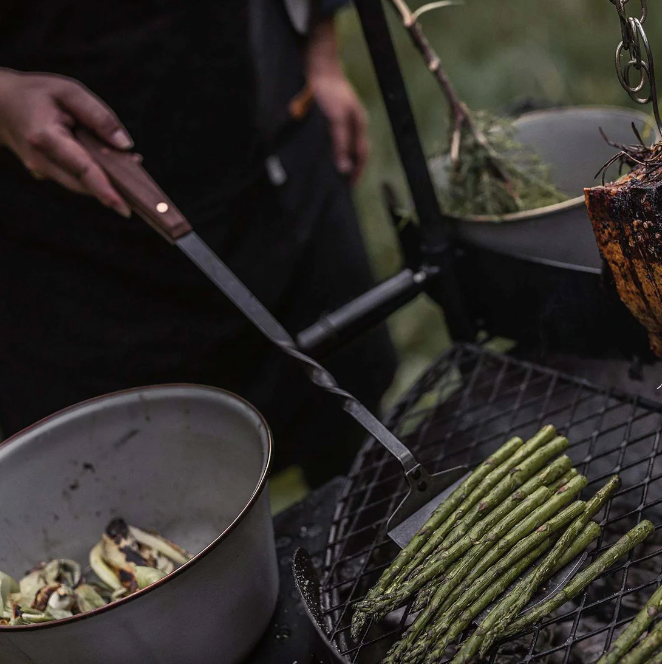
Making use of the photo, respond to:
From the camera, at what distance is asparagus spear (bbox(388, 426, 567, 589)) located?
1.68 meters

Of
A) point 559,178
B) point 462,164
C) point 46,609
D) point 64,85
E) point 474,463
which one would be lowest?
point 474,463

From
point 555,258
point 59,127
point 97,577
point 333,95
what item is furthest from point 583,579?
point 333,95

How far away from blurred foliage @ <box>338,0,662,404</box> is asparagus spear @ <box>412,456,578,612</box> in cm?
416

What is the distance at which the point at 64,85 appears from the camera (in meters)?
2.15

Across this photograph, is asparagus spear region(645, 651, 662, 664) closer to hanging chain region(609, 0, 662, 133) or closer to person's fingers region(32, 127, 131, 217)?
hanging chain region(609, 0, 662, 133)

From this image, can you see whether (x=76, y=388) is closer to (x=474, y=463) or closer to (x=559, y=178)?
(x=474, y=463)

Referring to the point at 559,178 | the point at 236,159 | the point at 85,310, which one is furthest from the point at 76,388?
the point at 559,178

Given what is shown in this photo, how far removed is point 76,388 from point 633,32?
241 centimetres

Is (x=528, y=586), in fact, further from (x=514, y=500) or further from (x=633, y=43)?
(x=633, y=43)

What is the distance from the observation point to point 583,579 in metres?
1.56

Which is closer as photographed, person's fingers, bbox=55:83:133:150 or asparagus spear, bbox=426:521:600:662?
asparagus spear, bbox=426:521:600:662

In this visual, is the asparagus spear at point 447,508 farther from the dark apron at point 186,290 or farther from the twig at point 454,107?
the dark apron at point 186,290

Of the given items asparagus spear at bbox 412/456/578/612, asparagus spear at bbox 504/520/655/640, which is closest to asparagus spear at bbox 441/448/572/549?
asparagus spear at bbox 412/456/578/612

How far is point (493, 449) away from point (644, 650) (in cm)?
94
